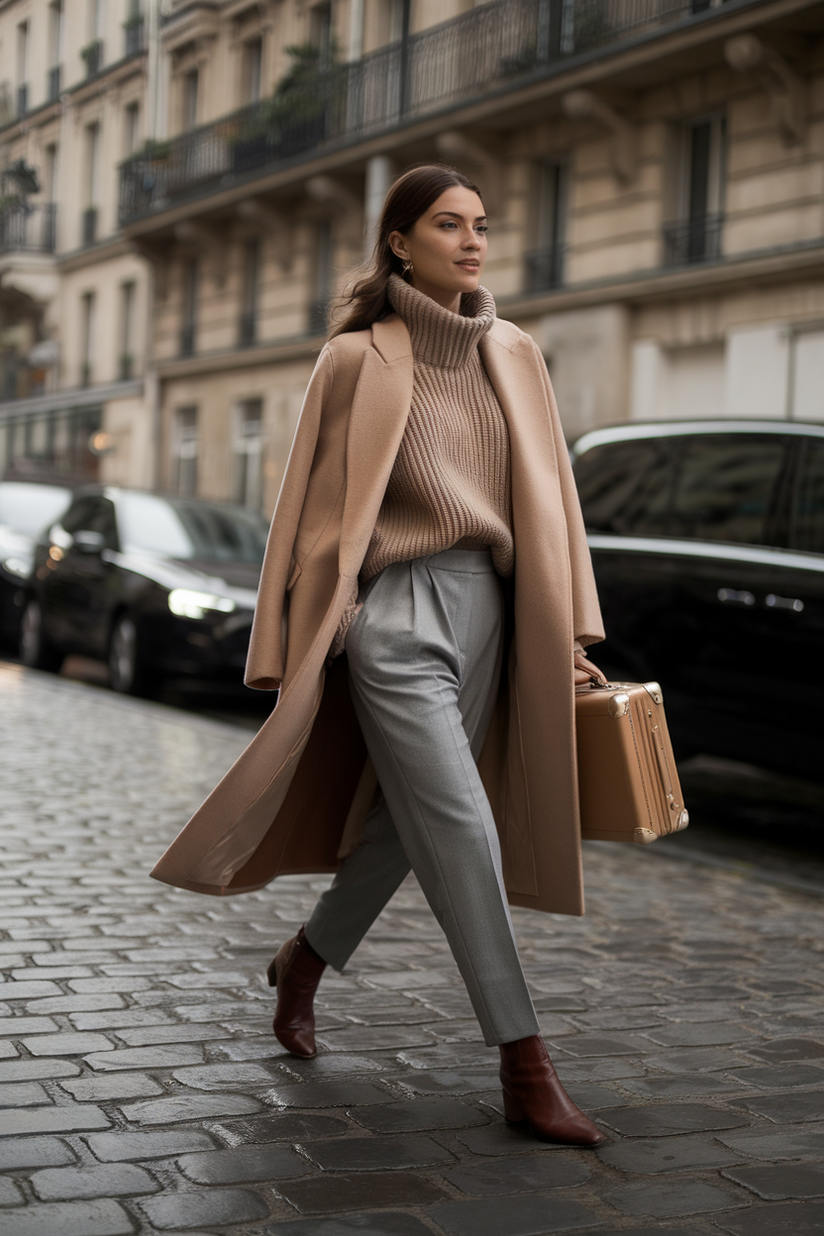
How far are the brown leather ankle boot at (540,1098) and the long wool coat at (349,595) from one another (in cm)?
37

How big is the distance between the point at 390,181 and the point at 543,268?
166 inches

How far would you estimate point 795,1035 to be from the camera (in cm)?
402

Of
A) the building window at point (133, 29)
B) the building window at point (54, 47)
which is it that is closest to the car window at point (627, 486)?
the building window at point (133, 29)

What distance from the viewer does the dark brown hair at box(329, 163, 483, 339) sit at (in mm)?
3500

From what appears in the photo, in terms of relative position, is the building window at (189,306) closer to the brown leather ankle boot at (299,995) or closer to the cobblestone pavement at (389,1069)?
the cobblestone pavement at (389,1069)

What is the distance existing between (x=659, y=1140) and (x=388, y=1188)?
1.98 feet

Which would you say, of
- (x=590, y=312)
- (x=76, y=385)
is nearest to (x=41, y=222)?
(x=76, y=385)

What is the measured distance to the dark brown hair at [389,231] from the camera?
3.50 metres

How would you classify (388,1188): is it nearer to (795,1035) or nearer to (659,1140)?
(659,1140)

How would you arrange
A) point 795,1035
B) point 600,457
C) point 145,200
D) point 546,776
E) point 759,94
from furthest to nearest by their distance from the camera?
point 145,200 < point 759,94 < point 600,457 < point 795,1035 < point 546,776

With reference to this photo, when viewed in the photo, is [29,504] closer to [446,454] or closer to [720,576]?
[720,576]

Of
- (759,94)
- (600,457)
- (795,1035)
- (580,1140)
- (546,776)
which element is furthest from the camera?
(759,94)

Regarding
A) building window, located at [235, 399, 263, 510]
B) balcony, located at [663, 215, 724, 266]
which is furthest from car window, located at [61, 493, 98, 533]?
building window, located at [235, 399, 263, 510]

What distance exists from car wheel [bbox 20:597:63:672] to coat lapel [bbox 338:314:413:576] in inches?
433
